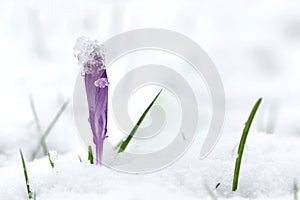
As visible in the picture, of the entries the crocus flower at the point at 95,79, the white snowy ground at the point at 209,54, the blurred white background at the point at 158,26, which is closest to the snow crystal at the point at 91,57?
the crocus flower at the point at 95,79

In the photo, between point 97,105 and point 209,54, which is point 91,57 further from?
point 209,54

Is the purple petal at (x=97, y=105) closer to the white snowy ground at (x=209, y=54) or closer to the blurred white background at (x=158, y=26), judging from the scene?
the white snowy ground at (x=209, y=54)

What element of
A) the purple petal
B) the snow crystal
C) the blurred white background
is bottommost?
the purple petal

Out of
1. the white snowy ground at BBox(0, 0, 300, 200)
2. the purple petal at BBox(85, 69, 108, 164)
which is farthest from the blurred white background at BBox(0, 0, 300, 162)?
the purple petal at BBox(85, 69, 108, 164)

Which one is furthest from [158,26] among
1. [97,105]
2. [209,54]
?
[97,105]

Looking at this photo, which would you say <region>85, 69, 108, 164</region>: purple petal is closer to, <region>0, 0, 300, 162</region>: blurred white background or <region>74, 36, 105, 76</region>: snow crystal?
<region>74, 36, 105, 76</region>: snow crystal

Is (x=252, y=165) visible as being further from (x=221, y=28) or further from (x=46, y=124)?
(x=221, y=28)
